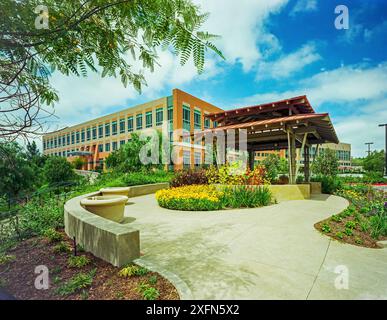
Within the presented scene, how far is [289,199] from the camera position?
9.68m

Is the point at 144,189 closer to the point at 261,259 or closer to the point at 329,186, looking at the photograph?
the point at 261,259

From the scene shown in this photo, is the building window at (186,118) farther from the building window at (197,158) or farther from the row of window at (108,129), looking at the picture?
the building window at (197,158)

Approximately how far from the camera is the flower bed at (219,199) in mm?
7832

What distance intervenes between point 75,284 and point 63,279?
1.25 ft

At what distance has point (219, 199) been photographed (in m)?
8.42

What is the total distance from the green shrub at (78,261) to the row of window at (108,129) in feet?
89.9

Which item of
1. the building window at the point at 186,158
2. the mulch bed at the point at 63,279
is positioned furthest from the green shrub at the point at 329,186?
the building window at the point at 186,158

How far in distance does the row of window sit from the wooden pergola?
58.1 ft

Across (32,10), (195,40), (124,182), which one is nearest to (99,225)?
(32,10)

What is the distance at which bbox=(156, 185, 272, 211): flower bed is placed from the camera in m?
7.83

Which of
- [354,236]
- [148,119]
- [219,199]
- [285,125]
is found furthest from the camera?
[148,119]

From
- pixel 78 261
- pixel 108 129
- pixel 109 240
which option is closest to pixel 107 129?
pixel 108 129

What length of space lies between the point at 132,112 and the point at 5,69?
3567cm
